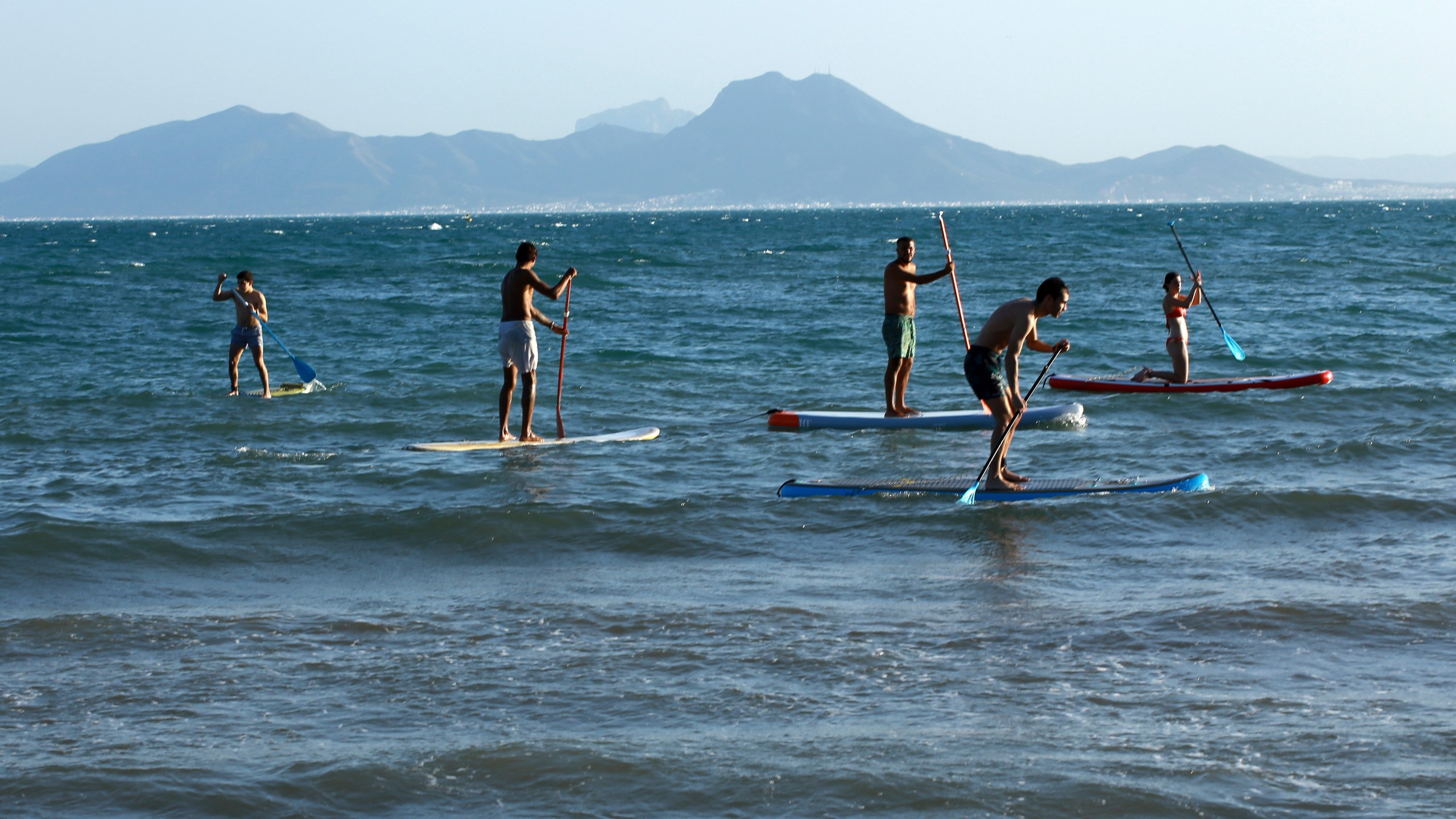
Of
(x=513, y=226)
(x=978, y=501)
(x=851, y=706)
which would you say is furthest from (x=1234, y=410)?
(x=513, y=226)

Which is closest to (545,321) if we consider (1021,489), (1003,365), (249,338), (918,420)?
(918,420)

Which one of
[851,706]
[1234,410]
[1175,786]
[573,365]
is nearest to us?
[1175,786]

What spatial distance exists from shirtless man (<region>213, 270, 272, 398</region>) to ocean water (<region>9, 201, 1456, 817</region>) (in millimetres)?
455

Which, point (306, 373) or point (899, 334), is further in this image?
point (306, 373)

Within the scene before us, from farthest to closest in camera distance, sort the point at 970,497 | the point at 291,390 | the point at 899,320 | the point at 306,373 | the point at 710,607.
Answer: the point at 306,373 → the point at 291,390 → the point at 899,320 → the point at 970,497 → the point at 710,607

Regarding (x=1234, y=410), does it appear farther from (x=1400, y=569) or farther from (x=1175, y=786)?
(x=1175, y=786)

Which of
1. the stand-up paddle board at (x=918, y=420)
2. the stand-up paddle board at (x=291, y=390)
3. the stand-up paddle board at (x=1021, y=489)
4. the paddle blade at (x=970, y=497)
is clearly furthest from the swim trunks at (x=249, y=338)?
the paddle blade at (x=970, y=497)

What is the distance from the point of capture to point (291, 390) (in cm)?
1572

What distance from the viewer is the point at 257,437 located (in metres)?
12.6

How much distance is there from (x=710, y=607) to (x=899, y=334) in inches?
234

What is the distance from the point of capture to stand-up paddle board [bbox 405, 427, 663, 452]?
37.6 ft

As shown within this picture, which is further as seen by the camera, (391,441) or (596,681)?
(391,441)

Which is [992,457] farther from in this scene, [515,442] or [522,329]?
[515,442]

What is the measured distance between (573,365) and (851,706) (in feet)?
44.7
